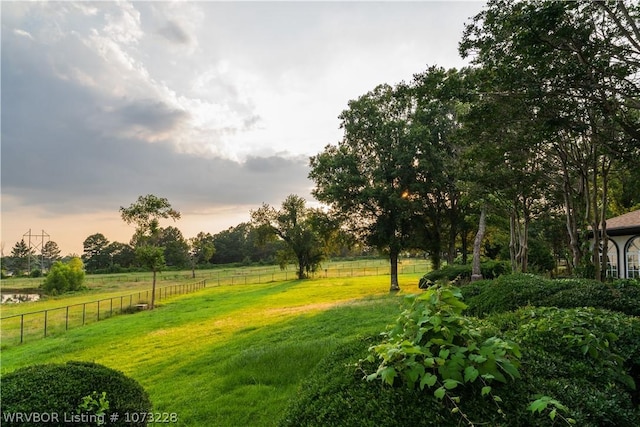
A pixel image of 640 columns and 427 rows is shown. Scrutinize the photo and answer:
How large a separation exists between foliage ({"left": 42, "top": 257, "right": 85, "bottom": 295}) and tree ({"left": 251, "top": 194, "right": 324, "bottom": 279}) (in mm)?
22504

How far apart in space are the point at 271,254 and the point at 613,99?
8781cm

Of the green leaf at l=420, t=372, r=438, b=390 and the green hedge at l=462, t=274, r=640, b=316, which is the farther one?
the green hedge at l=462, t=274, r=640, b=316

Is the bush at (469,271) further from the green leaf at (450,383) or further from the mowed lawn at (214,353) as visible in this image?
the green leaf at (450,383)

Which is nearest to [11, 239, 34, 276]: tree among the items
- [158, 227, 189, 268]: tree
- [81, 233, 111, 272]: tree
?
[81, 233, 111, 272]: tree

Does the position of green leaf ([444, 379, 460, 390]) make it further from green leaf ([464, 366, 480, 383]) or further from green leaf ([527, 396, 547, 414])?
green leaf ([527, 396, 547, 414])

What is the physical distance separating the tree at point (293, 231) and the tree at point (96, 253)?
195 feet

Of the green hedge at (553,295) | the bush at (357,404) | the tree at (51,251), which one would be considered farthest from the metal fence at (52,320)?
the tree at (51,251)

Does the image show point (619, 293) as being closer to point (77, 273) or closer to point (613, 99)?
point (613, 99)

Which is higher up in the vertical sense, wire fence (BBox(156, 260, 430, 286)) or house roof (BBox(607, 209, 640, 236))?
house roof (BBox(607, 209, 640, 236))

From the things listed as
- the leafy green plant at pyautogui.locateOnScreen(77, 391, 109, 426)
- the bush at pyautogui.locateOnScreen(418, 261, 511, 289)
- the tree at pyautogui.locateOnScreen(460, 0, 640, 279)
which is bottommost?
the bush at pyautogui.locateOnScreen(418, 261, 511, 289)

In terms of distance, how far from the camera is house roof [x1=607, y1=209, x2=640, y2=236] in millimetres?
15971

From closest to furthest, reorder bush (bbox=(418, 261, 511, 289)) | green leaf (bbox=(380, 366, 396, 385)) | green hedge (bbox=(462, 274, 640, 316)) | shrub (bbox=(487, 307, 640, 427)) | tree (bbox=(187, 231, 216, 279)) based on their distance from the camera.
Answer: green leaf (bbox=(380, 366, 396, 385)) < shrub (bbox=(487, 307, 640, 427)) < green hedge (bbox=(462, 274, 640, 316)) < bush (bbox=(418, 261, 511, 289)) < tree (bbox=(187, 231, 216, 279))

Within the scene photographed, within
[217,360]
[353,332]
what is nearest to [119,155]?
[217,360]

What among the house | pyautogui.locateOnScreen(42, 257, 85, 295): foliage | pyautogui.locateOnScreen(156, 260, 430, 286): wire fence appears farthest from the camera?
pyautogui.locateOnScreen(156, 260, 430, 286): wire fence
